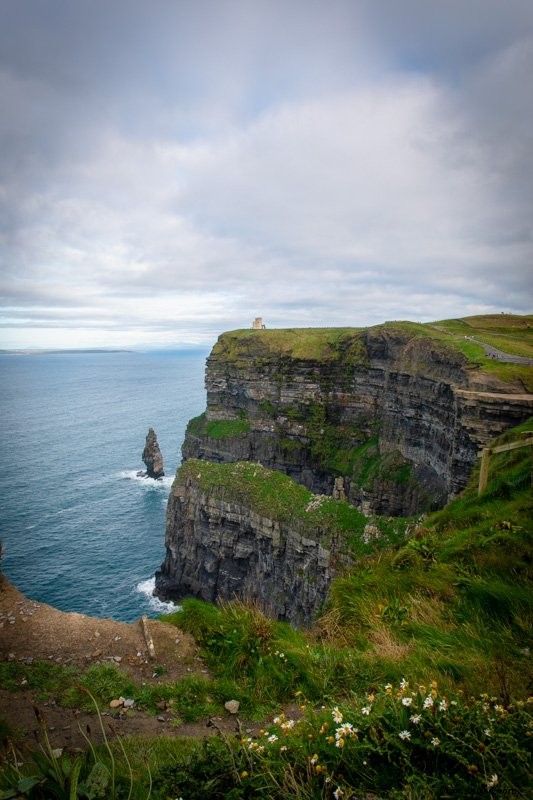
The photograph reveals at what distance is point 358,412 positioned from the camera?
61.5m

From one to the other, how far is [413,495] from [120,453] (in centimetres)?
7183

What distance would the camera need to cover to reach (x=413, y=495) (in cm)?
4538

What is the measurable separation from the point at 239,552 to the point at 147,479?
4668 cm

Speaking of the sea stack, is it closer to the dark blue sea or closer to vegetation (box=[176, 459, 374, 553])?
the dark blue sea

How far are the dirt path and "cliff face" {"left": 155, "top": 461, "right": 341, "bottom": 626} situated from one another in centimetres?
2046

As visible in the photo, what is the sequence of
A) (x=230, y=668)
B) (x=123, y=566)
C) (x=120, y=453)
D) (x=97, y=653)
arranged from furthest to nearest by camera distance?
(x=120, y=453) → (x=123, y=566) → (x=97, y=653) → (x=230, y=668)

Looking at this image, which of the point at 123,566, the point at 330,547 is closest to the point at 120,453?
the point at 123,566

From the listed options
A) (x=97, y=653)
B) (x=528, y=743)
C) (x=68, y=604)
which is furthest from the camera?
(x=68, y=604)

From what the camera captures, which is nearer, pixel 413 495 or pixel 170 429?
pixel 413 495

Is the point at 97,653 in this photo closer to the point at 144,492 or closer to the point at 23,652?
the point at 23,652

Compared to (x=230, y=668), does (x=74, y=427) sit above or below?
below

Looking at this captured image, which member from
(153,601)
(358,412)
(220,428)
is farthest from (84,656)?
(220,428)

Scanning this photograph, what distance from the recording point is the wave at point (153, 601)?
43406mm

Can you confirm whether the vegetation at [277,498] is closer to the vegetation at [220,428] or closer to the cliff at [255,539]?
the cliff at [255,539]
